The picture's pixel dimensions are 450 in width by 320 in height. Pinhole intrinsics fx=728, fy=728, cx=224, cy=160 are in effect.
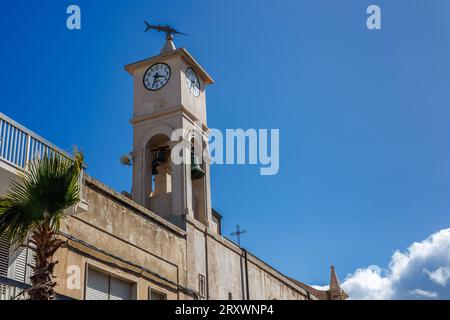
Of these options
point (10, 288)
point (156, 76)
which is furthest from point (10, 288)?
point (156, 76)

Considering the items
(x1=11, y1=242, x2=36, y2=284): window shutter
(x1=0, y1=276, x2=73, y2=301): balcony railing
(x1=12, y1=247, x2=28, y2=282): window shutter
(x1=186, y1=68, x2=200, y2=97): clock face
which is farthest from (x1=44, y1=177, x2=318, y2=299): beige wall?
(x1=186, y1=68, x2=200, y2=97): clock face

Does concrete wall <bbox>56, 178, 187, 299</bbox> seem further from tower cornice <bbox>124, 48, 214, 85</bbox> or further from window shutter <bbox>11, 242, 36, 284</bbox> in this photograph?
tower cornice <bbox>124, 48, 214, 85</bbox>

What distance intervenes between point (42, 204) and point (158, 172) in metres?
12.6

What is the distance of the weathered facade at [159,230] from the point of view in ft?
56.4

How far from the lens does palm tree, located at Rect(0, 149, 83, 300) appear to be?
12218mm

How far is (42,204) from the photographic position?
12359 mm

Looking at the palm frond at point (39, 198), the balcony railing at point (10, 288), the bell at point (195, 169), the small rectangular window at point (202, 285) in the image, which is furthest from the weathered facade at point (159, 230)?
the palm frond at point (39, 198)

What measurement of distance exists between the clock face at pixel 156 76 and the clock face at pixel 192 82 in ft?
2.55

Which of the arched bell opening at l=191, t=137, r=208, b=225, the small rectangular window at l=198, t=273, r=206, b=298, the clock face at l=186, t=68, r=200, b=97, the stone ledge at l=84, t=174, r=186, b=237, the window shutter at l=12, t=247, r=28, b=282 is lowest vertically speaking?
the window shutter at l=12, t=247, r=28, b=282

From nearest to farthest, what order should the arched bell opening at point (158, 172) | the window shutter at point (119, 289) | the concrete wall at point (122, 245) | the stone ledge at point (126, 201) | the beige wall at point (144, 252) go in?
the concrete wall at point (122, 245) < the beige wall at point (144, 252) < the stone ledge at point (126, 201) < the window shutter at point (119, 289) < the arched bell opening at point (158, 172)

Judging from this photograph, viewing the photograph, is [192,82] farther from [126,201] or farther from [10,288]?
[10,288]

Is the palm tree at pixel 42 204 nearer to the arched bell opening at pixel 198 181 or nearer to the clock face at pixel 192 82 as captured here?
the arched bell opening at pixel 198 181
